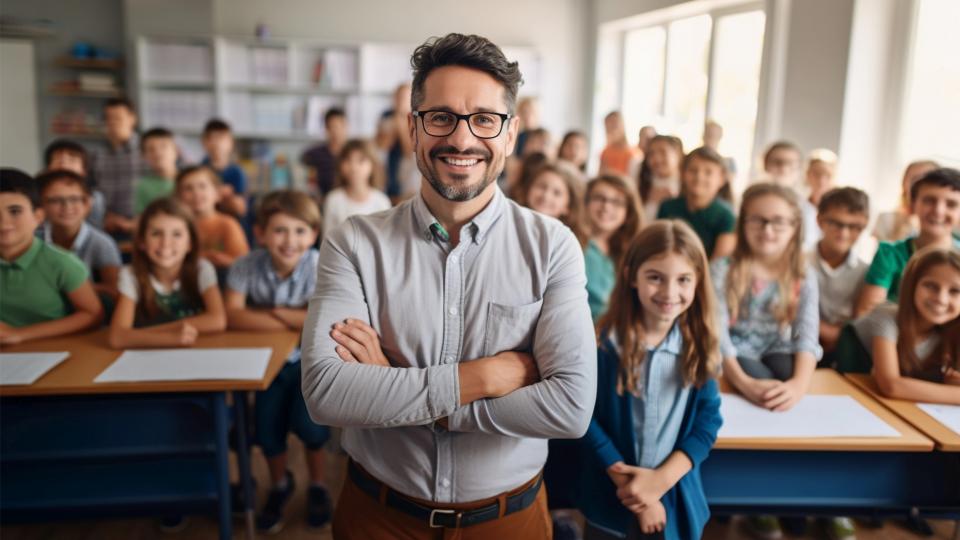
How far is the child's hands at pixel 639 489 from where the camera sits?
1.83 meters

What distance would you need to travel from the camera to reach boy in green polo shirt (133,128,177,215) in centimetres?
439

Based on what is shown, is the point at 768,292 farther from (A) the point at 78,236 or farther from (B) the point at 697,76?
(B) the point at 697,76

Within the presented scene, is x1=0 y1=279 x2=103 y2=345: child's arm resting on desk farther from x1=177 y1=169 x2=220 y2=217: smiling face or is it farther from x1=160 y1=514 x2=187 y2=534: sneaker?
x1=177 y1=169 x2=220 y2=217: smiling face

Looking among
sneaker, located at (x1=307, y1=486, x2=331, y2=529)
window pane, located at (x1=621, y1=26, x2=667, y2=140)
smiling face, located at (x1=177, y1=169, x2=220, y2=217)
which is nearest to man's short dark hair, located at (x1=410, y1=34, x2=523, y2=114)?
sneaker, located at (x1=307, y1=486, x2=331, y2=529)

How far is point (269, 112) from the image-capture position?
7773 millimetres

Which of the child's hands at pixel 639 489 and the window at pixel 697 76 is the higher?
the window at pixel 697 76

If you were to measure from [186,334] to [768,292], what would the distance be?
1.96 meters

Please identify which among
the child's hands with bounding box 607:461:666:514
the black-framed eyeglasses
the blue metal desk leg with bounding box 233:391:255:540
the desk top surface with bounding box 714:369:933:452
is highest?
the black-framed eyeglasses

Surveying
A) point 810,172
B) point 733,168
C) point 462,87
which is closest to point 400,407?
point 462,87

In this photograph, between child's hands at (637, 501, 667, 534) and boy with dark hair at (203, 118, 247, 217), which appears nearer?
child's hands at (637, 501, 667, 534)

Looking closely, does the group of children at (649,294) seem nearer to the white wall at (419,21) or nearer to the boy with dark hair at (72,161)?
the boy with dark hair at (72,161)

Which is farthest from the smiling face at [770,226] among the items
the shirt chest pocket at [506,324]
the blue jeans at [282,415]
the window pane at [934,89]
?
the window pane at [934,89]

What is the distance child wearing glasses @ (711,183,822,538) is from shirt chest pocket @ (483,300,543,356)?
1193 millimetres

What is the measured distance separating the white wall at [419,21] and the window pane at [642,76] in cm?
65
